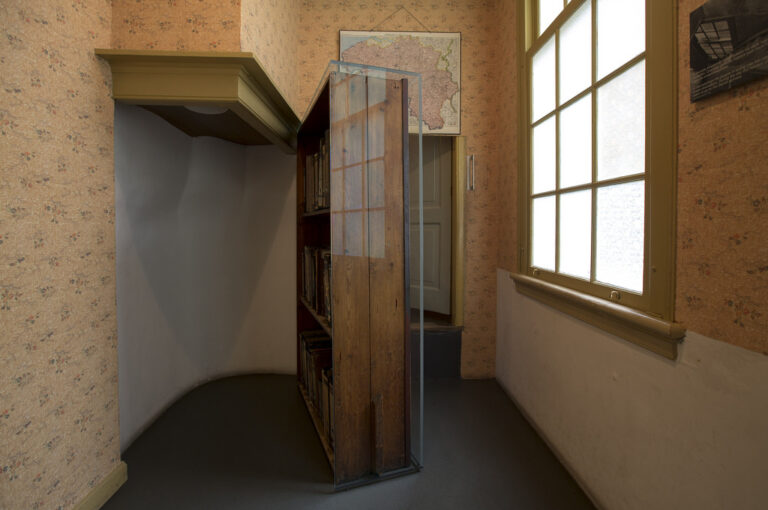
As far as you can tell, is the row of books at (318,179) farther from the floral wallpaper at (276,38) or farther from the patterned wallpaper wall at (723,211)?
the patterned wallpaper wall at (723,211)

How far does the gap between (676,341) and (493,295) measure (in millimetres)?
1844

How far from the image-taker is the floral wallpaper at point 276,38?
75.4 inches

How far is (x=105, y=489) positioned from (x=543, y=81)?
299 centimetres

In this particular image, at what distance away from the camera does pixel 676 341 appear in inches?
49.0

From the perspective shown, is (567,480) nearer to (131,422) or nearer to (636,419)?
(636,419)

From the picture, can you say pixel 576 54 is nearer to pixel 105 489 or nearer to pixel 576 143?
pixel 576 143

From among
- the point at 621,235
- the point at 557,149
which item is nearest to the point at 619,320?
the point at 621,235

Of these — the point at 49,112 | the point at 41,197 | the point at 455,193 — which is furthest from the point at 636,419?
the point at 49,112

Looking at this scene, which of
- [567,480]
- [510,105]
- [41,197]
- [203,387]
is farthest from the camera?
[203,387]

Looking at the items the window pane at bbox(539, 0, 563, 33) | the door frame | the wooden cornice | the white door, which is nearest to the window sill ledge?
the door frame

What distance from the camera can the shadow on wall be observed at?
220 cm

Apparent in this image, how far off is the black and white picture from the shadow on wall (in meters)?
2.41

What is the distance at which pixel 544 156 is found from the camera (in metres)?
2.30

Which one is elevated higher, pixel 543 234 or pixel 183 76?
pixel 183 76
